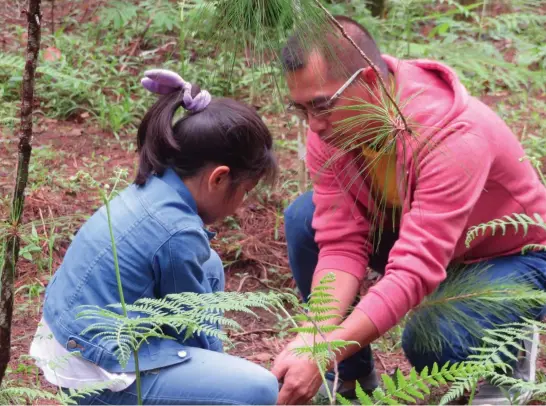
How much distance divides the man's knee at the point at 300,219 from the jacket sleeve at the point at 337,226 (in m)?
0.10

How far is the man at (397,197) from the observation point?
6.80 feet

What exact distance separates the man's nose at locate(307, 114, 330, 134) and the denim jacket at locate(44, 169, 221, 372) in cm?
43

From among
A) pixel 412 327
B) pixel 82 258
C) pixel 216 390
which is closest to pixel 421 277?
pixel 412 327

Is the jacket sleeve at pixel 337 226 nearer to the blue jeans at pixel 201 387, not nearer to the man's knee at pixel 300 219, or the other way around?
the man's knee at pixel 300 219

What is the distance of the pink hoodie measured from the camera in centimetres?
211

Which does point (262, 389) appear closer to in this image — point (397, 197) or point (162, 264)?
point (162, 264)

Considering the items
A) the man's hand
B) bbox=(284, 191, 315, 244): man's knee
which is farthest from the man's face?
the man's hand

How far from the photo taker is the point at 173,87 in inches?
87.7

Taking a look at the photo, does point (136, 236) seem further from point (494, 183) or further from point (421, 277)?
point (494, 183)

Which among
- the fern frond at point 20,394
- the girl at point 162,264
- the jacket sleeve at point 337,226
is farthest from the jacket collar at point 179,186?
the fern frond at point 20,394

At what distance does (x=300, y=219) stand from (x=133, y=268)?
830 millimetres

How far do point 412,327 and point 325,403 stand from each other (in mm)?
425

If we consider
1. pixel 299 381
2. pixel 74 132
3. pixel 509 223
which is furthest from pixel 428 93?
pixel 74 132

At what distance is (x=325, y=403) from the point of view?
2539 millimetres
